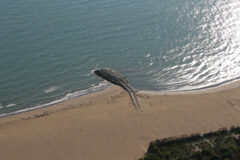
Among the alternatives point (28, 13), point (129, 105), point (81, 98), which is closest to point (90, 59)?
point (81, 98)

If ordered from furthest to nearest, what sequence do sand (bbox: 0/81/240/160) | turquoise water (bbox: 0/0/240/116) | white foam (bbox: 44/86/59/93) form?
turquoise water (bbox: 0/0/240/116)
white foam (bbox: 44/86/59/93)
sand (bbox: 0/81/240/160)

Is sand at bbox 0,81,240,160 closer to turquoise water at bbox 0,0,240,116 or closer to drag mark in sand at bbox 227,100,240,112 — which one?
drag mark in sand at bbox 227,100,240,112

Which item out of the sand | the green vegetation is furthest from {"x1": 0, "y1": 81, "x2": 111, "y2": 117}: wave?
the green vegetation

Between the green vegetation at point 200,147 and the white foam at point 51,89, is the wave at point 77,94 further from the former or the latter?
the green vegetation at point 200,147

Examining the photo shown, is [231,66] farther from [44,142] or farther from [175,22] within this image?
[44,142]

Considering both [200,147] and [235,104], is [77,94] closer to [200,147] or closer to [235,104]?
[200,147]

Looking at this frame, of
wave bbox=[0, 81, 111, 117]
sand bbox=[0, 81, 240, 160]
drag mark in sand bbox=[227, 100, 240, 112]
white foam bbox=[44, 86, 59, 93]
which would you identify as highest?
white foam bbox=[44, 86, 59, 93]

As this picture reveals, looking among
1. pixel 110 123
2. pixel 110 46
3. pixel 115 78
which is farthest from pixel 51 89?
pixel 110 46

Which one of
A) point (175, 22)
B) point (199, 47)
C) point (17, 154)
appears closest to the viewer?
point (17, 154)
